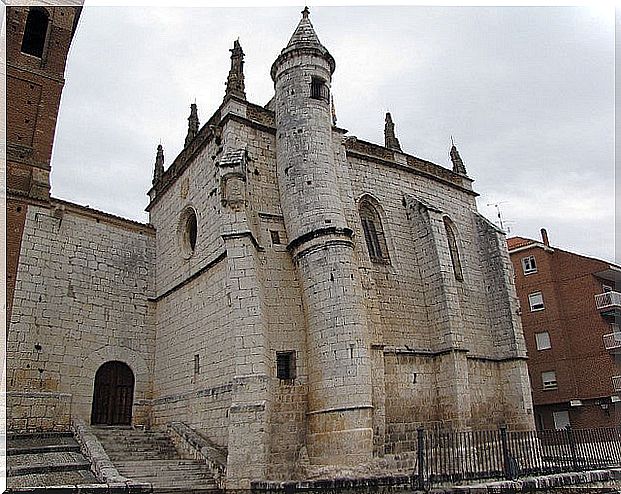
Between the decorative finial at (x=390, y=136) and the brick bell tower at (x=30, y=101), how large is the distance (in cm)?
1048

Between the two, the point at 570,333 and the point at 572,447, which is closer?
the point at 572,447

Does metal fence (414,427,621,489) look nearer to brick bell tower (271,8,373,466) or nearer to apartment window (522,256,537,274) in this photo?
brick bell tower (271,8,373,466)

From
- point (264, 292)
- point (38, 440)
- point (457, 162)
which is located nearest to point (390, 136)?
point (457, 162)

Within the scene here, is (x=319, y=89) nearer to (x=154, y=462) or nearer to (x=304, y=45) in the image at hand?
(x=304, y=45)

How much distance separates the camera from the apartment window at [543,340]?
79.6ft

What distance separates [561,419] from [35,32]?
25.0 meters

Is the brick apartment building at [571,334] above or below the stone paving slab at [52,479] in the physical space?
above

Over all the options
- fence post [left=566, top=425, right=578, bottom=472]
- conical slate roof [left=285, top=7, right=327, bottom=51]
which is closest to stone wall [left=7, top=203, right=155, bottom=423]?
conical slate roof [left=285, top=7, right=327, bottom=51]

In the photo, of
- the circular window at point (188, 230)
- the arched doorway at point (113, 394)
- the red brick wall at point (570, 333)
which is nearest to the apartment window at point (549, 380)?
the red brick wall at point (570, 333)

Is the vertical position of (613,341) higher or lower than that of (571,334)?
lower

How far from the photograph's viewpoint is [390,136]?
60.9ft

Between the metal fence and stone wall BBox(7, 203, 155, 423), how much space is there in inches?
353

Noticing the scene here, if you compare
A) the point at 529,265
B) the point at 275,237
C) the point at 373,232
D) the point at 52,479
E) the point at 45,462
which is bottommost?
the point at 52,479

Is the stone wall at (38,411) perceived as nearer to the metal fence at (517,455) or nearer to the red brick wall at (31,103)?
the red brick wall at (31,103)
